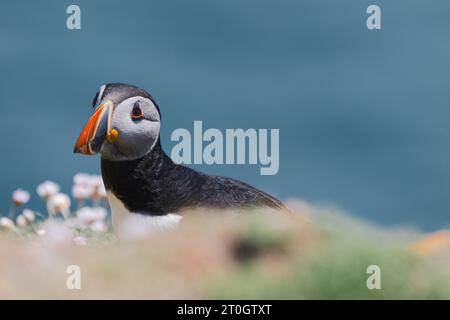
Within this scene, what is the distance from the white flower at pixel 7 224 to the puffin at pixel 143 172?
1.11 m

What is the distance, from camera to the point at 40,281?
4.07 meters

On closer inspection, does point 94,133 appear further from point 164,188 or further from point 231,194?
point 231,194

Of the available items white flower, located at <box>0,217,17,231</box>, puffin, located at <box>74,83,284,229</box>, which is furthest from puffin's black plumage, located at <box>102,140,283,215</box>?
white flower, located at <box>0,217,17,231</box>

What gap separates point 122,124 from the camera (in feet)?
22.9

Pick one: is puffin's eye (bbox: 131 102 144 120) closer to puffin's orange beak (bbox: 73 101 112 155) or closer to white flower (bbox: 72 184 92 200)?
puffin's orange beak (bbox: 73 101 112 155)

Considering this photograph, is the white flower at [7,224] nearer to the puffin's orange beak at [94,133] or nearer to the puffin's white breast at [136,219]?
the puffin's white breast at [136,219]

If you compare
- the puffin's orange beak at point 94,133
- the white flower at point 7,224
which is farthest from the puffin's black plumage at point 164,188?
the white flower at point 7,224

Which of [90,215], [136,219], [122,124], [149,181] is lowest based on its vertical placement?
[136,219]

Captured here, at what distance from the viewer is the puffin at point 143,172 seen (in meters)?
6.91

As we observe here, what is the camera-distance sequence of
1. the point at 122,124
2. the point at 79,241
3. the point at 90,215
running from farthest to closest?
1. the point at 90,215
2. the point at 122,124
3. the point at 79,241

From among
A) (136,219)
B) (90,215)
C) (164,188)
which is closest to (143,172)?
(164,188)

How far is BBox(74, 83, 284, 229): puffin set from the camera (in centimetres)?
691

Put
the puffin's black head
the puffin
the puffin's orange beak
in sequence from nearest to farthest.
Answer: the puffin's orange beak < the puffin's black head < the puffin

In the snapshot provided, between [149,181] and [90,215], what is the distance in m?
1.17
